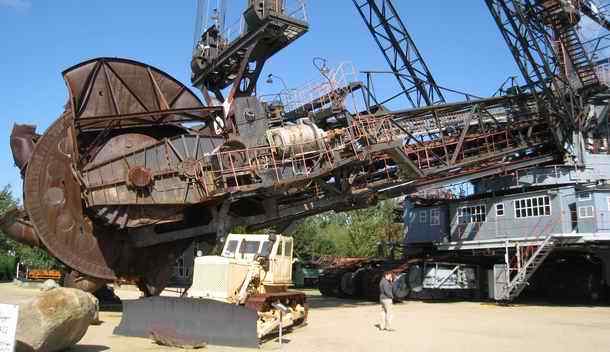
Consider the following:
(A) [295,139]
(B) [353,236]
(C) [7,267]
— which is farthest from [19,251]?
(A) [295,139]

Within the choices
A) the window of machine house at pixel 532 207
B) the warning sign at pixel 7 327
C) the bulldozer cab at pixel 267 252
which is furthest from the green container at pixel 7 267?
the warning sign at pixel 7 327

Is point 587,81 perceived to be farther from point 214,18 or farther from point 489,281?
point 214,18

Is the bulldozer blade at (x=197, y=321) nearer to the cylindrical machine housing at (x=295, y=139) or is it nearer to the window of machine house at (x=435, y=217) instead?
the cylindrical machine housing at (x=295, y=139)

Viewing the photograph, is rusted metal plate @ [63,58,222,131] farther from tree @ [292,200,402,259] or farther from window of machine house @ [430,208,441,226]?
tree @ [292,200,402,259]

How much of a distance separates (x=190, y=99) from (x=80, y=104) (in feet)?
14.3

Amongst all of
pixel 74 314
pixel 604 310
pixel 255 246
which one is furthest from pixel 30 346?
pixel 604 310

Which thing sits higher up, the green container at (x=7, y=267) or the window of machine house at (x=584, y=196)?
the window of machine house at (x=584, y=196)

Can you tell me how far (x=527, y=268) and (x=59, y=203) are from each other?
62.6ft

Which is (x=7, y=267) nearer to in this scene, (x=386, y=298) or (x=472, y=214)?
(x=472, y=214)

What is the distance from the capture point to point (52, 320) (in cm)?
916

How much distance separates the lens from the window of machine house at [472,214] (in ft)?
87.9

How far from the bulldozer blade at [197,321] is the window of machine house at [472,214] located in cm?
1791

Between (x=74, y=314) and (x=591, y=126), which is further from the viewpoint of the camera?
(x=591, y=126)

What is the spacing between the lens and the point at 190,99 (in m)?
21.7
